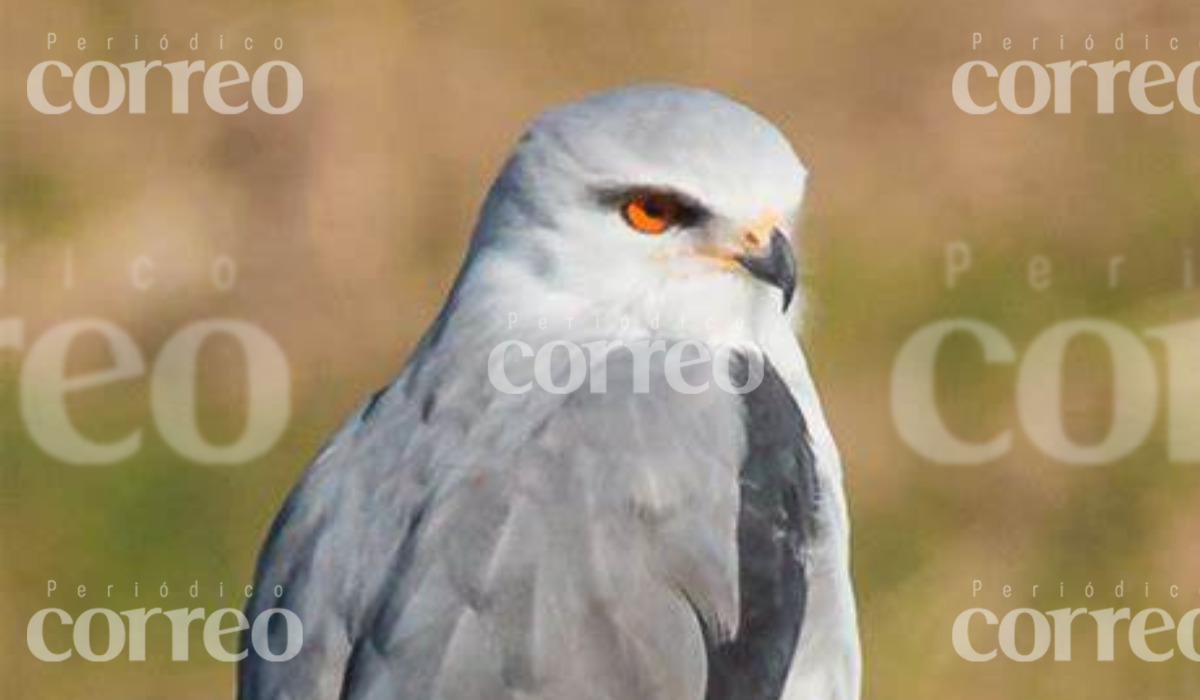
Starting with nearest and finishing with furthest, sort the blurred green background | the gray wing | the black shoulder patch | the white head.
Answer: the gray wing → the black shoulder patch → the white head → the blurred green background

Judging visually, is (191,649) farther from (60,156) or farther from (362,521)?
(362,521)

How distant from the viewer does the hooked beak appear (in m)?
6.51

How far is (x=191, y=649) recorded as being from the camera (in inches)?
370

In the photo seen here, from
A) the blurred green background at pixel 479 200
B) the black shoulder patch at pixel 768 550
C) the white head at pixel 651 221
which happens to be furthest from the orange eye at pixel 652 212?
the blurred green background at pixel 479 200

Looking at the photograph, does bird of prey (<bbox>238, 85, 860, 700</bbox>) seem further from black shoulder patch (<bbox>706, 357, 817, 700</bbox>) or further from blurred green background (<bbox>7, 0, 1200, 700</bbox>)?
blurred green background (<bbox>7, 0, 1200, 700</bbox>)

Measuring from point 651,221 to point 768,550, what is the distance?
1.98 feet

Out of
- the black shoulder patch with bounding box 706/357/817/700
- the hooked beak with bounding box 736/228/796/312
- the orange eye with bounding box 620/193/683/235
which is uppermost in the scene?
the orange eye with bounding box 620/193/683/235

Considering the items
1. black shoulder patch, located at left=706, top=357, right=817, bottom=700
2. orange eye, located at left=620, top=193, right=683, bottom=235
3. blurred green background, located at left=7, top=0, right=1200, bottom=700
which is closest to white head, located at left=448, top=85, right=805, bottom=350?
orange eye, located at left=620, top=193, right=683, bottom=235

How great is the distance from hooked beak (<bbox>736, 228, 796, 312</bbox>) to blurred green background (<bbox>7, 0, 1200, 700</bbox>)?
8.81 feet

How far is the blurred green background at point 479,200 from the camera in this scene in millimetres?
9602

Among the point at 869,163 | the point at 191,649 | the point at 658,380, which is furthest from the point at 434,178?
the point at 658,380

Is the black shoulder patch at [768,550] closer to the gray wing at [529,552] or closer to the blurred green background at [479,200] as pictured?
the gray wing at [529,552]

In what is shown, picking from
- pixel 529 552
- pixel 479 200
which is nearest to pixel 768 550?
pixel 529 552

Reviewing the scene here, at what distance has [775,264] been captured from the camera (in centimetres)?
651
